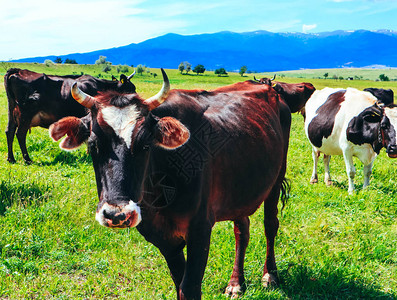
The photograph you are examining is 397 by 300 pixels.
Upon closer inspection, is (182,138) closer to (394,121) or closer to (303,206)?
(303,206)

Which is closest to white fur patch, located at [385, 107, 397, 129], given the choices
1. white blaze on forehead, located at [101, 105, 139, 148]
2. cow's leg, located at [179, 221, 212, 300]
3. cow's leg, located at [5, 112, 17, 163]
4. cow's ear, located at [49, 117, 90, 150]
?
cow's leg, located at [179, 221, 212, 300]

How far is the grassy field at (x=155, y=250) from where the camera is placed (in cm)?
437

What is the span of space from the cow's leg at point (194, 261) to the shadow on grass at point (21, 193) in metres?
3.86

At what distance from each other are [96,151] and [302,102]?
14.8 m

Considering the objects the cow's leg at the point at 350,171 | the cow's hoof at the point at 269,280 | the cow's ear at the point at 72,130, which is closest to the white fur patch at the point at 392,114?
the cow's leg at the point at 350,171

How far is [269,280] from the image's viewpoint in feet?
15.0

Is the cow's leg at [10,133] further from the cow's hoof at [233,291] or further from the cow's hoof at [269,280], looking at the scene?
the cow's hoof at [269,280]

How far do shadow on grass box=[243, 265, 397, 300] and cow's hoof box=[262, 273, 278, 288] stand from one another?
0.23 feet

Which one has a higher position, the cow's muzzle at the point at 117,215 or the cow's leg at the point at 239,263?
the cow's muzzle at the point at 117,215

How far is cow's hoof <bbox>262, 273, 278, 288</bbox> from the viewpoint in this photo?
4523 millimetres

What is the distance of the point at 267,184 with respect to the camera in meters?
4.22

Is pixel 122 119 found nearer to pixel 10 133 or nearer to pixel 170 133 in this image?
pixel 170 133

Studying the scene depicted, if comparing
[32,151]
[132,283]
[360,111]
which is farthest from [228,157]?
[32,151]

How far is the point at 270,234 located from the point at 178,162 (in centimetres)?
230
